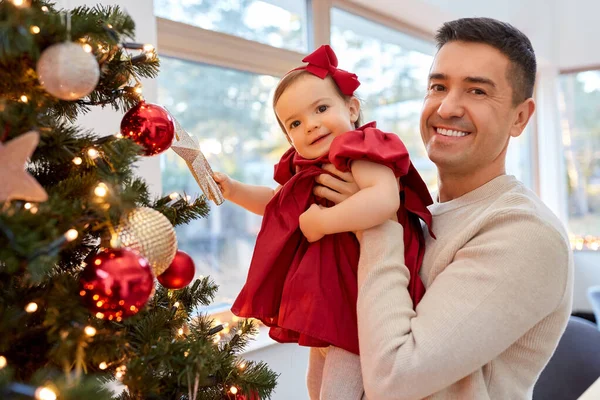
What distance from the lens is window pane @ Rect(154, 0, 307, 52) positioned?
7.72 feet

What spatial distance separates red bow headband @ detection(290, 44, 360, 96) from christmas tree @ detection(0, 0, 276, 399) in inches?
16.8

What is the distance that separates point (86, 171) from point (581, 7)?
516 centimetres

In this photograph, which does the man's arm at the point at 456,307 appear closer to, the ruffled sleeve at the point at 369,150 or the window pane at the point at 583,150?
the ruffled sleeve at the point at 369,150

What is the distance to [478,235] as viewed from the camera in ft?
3.57

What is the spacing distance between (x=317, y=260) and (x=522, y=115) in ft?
2.05

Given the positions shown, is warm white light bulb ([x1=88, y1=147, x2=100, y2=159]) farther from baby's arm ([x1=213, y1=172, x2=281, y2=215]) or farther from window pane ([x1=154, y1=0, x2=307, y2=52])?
window pane ([x1=154, y1=0, x2=307, y2=52])

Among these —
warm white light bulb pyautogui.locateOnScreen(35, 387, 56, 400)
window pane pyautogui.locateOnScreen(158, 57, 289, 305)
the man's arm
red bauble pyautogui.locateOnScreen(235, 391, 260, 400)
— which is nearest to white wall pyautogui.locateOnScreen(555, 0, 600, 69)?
window pane pyautogui.locateOnScreen(158, 57, 289, 305)

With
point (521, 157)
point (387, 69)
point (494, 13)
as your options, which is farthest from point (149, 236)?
point (521, 157)

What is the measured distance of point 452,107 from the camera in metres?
1.24

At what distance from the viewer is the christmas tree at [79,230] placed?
2.04 ft

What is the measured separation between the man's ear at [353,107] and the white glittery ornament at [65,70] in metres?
0.69

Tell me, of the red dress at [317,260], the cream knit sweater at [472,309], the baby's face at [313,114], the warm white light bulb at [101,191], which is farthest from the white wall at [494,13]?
the warm white light bulb at [101,191]

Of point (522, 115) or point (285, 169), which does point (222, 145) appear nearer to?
point (285, 169)

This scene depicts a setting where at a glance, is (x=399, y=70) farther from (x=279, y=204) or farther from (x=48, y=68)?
(x=48, y=68)
